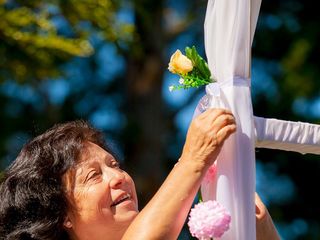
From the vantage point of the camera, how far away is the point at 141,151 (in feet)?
35.0

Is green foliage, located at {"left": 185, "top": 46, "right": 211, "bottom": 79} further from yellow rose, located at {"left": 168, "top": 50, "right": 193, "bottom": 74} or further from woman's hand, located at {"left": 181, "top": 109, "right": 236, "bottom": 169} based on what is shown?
woman's hand, located at {"left": 181, "top": 109, "right": 236, "bottom": 169}

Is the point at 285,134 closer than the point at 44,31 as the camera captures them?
Yes

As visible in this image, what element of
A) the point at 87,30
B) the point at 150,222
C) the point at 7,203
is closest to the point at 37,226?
the point at 7,203

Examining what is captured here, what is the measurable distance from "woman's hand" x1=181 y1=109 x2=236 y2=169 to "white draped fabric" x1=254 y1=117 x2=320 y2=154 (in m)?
0.15

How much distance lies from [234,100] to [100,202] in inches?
22.3

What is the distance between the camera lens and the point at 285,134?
2.82 m

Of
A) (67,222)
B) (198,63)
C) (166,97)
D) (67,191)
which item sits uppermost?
(198,63)

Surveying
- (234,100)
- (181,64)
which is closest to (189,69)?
(181,64)

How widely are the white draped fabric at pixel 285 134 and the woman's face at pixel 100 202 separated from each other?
1.59ft

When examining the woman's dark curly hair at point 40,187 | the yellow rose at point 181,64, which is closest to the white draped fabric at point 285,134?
the yellow rose at point 181,64

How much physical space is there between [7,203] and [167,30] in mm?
8410

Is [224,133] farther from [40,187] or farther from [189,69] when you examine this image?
[40,187]

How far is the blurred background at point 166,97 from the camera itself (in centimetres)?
1066

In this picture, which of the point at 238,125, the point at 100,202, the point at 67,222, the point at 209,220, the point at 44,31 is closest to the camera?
the point at 209,220
